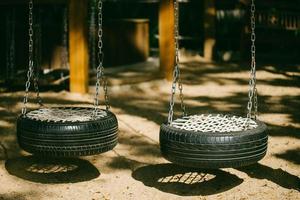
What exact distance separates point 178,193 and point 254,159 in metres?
0.90

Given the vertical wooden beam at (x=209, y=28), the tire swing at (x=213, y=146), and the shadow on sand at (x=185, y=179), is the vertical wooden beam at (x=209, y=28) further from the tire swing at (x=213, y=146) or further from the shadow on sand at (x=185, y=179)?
the tire swing at (x=213, y=146)

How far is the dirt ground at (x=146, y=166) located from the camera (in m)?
5.33

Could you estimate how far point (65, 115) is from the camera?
5.86 m

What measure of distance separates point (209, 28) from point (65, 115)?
9.25m

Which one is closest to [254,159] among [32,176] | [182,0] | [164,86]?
[32,176]

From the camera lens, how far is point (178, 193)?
531 centimetres

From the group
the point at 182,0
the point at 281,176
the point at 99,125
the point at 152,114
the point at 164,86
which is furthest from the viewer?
the point at 182,0

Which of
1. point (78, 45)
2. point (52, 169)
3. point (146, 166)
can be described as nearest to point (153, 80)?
point (78, 45)

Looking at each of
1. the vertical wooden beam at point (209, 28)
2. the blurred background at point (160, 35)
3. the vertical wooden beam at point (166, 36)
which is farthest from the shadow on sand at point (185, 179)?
the vertical wooden beam at point (209, 28)

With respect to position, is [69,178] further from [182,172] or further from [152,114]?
[152,114]

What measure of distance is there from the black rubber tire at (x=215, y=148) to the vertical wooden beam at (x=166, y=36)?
6354 mm

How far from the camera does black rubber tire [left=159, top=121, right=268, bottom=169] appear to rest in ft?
15.4

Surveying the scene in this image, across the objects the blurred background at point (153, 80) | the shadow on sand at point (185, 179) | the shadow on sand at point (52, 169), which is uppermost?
the blurred background at point (153, 80)

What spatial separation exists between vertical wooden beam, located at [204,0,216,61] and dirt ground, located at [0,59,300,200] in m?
4.65
